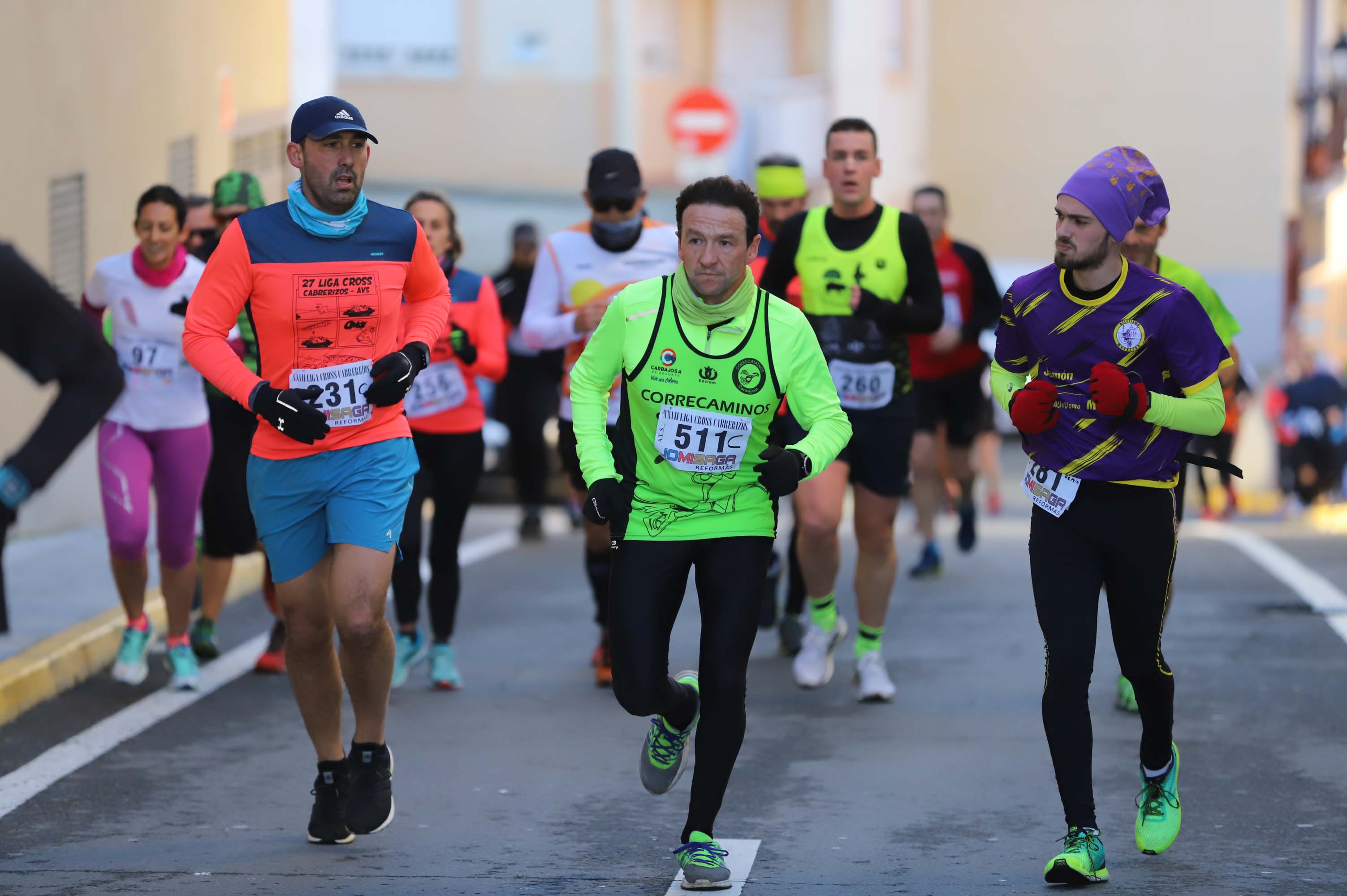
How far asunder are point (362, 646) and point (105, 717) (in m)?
2.51

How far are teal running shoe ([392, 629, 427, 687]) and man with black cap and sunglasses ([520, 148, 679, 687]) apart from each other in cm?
97

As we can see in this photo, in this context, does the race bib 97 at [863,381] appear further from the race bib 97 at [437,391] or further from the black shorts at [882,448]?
the race bib 97 at [437,391]

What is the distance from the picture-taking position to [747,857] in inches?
241

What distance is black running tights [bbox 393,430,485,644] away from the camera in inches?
350

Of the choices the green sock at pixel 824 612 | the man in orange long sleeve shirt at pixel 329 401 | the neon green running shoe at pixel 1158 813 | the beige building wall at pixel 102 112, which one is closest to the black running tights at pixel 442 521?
the green sock at pixel 824 612

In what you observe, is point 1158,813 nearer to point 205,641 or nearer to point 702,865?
point 702,865

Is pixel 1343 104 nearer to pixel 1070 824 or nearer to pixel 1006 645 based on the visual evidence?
pixel 1006 645

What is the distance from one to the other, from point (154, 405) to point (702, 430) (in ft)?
11.5

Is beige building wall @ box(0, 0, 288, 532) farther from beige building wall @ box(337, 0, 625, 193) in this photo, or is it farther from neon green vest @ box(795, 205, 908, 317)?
beige building wall @ box(337, 0, 625, 193)

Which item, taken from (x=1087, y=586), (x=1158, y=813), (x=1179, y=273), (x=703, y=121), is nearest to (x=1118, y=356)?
(x=1087, y=586)

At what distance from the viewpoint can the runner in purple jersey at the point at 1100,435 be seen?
5.82 m

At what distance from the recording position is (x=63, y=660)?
29.3 ft

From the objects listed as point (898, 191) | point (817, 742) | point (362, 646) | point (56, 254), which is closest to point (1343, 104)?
point (898, 191)

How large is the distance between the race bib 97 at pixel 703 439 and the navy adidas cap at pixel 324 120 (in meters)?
1.25
